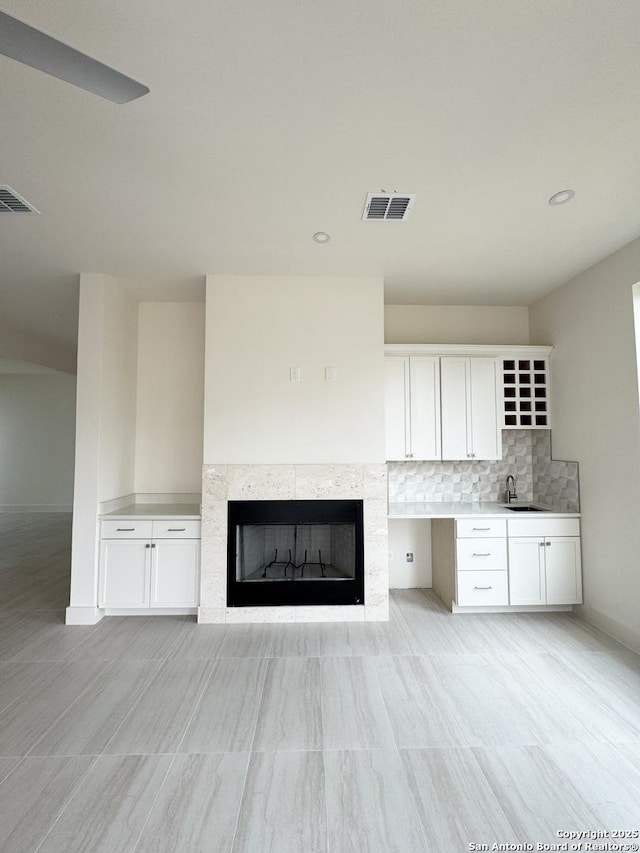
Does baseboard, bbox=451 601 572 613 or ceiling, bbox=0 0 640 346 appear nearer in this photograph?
ceiling, bbox=0 0 640 346

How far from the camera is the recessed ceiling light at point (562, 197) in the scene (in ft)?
8.44

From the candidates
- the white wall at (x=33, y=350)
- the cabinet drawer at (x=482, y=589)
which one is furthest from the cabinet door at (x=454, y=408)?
the white wall at (x=33, y=350)

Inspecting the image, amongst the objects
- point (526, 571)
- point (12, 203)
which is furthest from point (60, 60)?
point (526, 571)

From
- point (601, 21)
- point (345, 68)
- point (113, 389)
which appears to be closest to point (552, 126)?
point (601, 21)

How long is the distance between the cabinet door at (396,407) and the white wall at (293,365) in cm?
35

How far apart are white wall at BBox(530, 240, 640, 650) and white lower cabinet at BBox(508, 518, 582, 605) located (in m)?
0.09

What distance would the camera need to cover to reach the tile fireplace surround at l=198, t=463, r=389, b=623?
3.66 metres

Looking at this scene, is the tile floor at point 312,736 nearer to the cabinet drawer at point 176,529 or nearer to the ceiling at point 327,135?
the cabinet drawer at point 176,529

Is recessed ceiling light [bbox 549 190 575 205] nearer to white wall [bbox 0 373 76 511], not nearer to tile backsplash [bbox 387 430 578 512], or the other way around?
tile backsplash [bbox 387 430 578 512]

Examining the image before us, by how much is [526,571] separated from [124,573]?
3488 mm

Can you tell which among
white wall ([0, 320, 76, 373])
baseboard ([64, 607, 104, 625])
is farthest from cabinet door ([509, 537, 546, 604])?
white wall ([0, 320, 76, 373])

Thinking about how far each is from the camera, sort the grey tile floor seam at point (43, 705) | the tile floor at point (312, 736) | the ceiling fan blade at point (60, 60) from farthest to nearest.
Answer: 1. the grey tile floor seam at point (43, 705)
2. the tile floor at point (312, 736)
3. the ceiling fan blade at point (60, 60)

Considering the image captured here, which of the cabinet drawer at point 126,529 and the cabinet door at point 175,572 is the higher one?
the cabinet drawer at point 126,529

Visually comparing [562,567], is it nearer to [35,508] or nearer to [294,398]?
[294,398]
